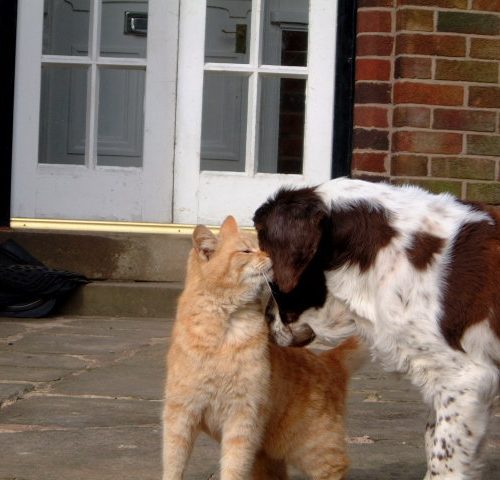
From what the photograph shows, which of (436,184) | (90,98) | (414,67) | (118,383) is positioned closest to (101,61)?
(90,98)

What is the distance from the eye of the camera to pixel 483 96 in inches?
265

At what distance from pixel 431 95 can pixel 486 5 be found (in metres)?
0.62

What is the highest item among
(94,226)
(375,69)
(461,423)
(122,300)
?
(375,69)

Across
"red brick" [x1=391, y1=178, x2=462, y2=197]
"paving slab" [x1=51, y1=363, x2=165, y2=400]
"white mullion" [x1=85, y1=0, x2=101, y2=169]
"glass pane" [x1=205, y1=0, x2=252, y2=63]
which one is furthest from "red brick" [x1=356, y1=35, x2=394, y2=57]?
"paving slab" [x1=51, y1=363, x2=165, y2=400]

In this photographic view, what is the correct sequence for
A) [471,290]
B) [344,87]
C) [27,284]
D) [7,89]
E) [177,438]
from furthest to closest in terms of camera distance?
[7,89] < [344,87] < [27,284] < [177,438] < [471,290]

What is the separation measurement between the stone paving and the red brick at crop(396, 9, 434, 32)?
7.18ft

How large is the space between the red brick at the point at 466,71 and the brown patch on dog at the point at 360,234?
353 cm

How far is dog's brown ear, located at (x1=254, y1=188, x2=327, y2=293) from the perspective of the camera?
10.8 feet

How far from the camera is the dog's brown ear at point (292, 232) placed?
331 centimetres

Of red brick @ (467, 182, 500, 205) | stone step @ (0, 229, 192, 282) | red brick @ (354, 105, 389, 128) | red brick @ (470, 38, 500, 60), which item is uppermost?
red brick @ (470, 38, 500, 60)

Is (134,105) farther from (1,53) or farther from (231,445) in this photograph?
(231,445)

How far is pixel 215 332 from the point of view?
3.41m

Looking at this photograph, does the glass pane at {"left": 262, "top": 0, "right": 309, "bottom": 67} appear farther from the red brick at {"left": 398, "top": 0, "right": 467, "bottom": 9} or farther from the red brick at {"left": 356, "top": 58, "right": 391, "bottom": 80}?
the red brick at {"left": 398, "top": 0, "right": 467, "bottom": 9}

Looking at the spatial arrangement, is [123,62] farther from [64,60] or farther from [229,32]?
[229,32]
